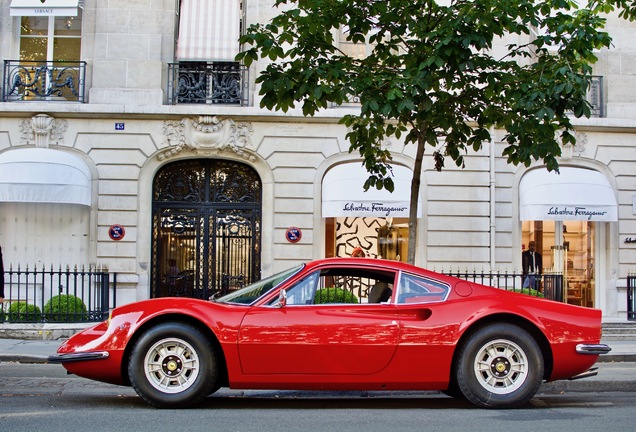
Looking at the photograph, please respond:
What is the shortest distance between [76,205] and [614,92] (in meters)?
12.9

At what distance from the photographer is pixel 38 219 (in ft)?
62.8

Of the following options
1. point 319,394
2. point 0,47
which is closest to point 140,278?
point 0,47

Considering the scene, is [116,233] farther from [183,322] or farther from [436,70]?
[183,322]

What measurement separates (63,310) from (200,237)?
4.87 metres

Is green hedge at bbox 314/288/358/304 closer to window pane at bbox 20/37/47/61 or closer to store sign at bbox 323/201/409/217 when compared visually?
store sign at bbox 323/201/409/217

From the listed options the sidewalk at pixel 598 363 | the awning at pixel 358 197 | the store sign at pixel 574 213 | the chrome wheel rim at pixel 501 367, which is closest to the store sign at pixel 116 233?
the awning at pixel 358 197

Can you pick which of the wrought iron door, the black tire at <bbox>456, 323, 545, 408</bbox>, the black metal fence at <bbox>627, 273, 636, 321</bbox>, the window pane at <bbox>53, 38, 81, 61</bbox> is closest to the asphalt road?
the black tire at <bbox>456, 323, 545, 408</bbox>

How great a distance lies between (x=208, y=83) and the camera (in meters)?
19.5

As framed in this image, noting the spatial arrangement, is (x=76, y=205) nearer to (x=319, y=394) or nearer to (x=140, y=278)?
(x=140, y=278)

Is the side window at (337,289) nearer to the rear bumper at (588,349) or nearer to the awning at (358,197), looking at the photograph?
the rear bumper at (588,349)

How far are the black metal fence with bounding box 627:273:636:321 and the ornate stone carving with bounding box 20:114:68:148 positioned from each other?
13064 millimetres

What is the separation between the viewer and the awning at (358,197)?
18.5 metres

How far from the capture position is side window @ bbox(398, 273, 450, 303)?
7762 mm

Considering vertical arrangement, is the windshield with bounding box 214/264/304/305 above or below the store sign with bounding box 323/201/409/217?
below
